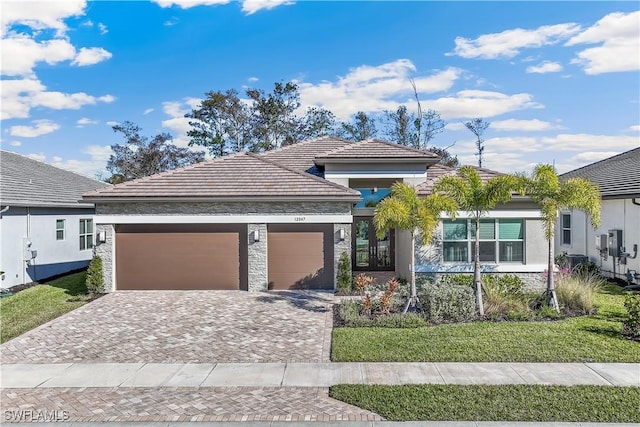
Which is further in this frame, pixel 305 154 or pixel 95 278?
pixel 305 154

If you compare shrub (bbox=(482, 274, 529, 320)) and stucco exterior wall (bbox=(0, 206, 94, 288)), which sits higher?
stucco exterior wall (bbox=(0, 206, 94, 288))

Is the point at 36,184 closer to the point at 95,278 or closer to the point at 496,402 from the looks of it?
the point at 95,278

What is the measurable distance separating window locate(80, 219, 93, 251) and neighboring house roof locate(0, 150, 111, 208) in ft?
3.09

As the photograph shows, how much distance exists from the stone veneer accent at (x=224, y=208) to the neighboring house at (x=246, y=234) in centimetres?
4

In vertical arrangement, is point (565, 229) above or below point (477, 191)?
below

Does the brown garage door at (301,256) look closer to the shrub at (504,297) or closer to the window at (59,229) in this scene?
the shrub at (504,297)

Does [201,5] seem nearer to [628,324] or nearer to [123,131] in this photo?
[628,324]

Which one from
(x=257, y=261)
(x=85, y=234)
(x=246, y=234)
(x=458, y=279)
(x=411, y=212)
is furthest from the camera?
(x=85, y=234)

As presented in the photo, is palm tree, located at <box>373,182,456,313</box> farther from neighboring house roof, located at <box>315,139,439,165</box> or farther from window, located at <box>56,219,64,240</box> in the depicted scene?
window, located at <box>56,219,64,240</box>

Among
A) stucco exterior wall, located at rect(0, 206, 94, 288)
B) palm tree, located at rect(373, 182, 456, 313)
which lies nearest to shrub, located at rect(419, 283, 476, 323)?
palm tree, located at rect(373, 182, 456, 313)

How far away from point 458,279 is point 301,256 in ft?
18.2

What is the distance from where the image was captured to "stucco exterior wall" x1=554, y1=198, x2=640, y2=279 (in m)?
15.9

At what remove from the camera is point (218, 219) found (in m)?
15.3

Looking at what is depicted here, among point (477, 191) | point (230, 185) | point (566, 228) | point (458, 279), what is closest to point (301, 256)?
point (230, 185)
